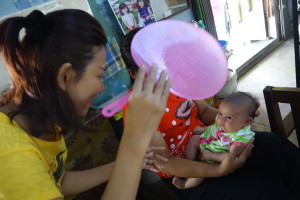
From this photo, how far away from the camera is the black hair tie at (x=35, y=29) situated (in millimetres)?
719

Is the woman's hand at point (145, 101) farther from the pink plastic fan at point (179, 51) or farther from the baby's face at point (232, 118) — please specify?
the baby's face at point (232, 118)

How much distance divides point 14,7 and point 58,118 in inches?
42.8

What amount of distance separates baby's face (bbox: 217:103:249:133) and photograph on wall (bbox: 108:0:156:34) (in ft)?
3.73

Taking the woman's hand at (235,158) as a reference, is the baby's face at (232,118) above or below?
above

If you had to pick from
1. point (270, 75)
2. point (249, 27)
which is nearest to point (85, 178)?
point (270, 75)

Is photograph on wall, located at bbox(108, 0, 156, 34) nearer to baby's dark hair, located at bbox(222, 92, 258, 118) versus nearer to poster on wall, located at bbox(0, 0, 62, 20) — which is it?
poster on wall, located at bbox(0, 0, 62, 20)

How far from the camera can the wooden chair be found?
43.5 inches

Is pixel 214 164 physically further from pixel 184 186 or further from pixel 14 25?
pixel 14 25

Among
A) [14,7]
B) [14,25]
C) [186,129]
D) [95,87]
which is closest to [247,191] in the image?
[186,129]

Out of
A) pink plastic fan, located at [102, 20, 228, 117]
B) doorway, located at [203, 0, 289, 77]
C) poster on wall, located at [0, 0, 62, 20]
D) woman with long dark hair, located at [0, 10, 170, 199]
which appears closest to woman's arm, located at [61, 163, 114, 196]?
woman with long dark hair, located at [0, 10, 170, 199]

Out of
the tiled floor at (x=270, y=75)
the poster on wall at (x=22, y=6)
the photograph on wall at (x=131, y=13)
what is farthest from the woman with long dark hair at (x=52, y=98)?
the tiled floor at (x=270, y=75)

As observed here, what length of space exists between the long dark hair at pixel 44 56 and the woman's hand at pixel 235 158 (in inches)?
28.9

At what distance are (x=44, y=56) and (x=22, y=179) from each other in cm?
34

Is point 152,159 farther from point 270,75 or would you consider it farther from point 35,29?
point 270,75
